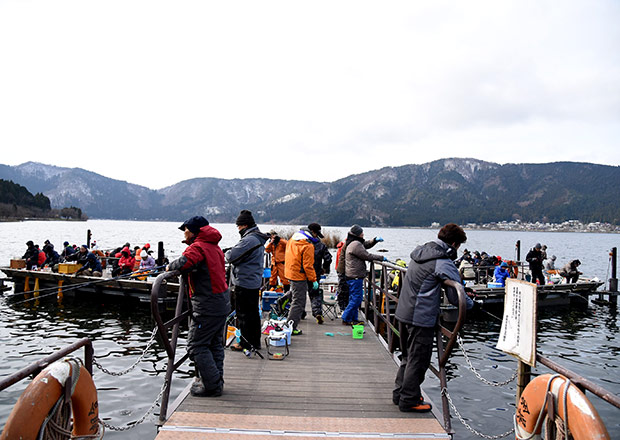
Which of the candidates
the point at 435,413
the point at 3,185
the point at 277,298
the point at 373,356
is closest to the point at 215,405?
the point at 435,413

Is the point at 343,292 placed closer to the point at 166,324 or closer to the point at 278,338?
the point at 278,338

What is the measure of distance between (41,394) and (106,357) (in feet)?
29.6

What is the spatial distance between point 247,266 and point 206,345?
1695 millimetres

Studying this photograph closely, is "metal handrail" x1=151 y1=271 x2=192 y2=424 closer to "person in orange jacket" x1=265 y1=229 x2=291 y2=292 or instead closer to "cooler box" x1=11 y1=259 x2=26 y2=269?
"person in orange jacket" x1=265 y1=229 x2=291 y2=292

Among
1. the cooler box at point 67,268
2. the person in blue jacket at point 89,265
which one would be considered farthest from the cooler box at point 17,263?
the person in blue jacket at point 89,265

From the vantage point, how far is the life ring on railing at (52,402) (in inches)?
103

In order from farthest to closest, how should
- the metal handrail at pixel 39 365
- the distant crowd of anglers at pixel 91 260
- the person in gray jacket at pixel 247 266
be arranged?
→ the distant crowd of anglers at pixel 91 260, the person in gray jacket at pixel 247 266, the metal handrail at pixel 39 365

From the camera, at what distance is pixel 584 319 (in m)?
18.0

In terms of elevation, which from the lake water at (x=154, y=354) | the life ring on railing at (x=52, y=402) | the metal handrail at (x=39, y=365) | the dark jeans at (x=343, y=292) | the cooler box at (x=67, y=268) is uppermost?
the metal handrail at (x=39, y=365)

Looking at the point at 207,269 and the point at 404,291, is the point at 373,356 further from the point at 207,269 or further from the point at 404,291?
the point at 207,269

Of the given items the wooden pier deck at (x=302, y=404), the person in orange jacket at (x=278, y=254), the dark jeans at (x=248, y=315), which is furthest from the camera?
the person in orange jacket at (x=278, y=254)

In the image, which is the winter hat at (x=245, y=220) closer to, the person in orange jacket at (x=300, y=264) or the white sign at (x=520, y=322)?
the person in orange jacket at (x=300, y=264)

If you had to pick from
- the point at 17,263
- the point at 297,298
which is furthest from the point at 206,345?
the point at 17,263

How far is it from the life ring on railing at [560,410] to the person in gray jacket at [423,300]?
1037mm
